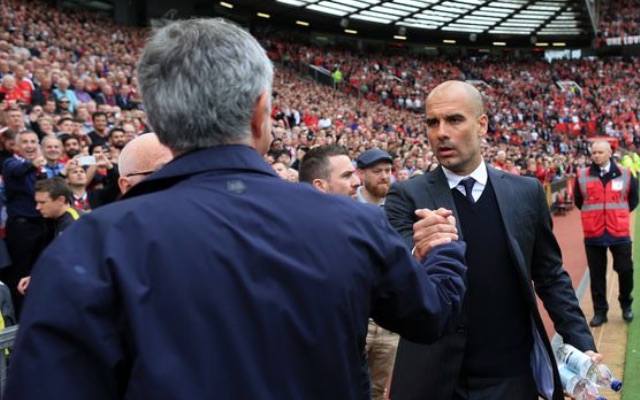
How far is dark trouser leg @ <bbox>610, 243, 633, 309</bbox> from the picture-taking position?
7160mm

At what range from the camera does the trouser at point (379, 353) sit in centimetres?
439

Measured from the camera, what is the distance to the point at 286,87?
24344 millimetres

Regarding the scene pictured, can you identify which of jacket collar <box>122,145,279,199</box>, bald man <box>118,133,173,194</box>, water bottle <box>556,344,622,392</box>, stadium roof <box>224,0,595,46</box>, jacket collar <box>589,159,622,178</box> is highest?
stadium roof <box>224,0,595,46</box>

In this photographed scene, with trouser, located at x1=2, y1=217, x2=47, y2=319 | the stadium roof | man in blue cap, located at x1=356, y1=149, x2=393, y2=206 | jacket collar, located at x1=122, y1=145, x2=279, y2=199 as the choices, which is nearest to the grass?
man in blue cap, located at x1=356, y1=149, x2=393, y2=206

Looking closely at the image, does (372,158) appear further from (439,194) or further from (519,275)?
(519,275)

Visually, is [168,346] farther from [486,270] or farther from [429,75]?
[429,75]

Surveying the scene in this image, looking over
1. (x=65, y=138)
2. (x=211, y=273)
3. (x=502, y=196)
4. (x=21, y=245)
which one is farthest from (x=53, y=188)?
(x=211, y=273)

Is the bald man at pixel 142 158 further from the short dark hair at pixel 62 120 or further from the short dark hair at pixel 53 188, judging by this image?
the short dark hair at pixel 62 120

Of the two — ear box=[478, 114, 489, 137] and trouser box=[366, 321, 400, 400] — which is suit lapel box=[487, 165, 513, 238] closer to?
ear box=[478, 114, 489, 137]

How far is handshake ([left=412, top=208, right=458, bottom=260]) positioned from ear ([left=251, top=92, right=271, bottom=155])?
1.68ft

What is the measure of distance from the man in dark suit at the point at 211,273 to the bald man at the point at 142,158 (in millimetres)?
1435

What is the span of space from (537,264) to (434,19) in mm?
37375

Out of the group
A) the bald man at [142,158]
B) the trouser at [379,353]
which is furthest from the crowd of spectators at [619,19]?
the bald man at [142,158]

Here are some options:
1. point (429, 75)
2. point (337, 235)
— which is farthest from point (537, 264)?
point (429, 75)
